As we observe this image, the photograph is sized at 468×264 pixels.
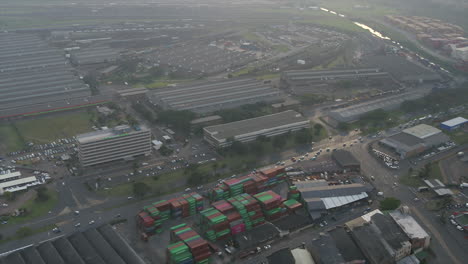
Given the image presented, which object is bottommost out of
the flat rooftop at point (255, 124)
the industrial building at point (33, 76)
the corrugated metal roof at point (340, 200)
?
the industrial building at point (33, 76)

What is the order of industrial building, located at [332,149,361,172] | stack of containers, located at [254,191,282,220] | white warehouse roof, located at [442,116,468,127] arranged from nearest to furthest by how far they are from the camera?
stack of containers, located at [254,191,282,220] → industrial building, located at [332,149,361,172] → white warehouse roof, located at [442,116,468,127]

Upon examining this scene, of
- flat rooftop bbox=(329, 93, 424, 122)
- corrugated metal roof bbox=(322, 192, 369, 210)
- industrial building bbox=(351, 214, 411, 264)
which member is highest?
industrial building bbox=(351, 214, 411, 264)

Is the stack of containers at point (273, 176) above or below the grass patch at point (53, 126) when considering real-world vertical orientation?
above

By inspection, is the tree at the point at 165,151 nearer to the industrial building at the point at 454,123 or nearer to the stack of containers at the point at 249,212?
→ the stack of containers at the point at 249,212

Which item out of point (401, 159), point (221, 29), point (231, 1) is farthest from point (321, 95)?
point (231, 1)

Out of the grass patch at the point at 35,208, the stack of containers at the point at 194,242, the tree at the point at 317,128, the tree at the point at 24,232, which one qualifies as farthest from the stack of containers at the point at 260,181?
the tree at the point at 24,232

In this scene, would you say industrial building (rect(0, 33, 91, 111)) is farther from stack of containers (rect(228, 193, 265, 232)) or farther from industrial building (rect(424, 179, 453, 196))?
industrial building (rect(424, 179, 453, 196))

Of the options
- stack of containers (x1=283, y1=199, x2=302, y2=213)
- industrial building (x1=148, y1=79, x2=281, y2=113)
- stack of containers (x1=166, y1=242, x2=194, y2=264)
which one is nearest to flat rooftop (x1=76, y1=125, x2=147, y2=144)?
industrial building (x1=148, y1=79, x2=281, y2=113)
